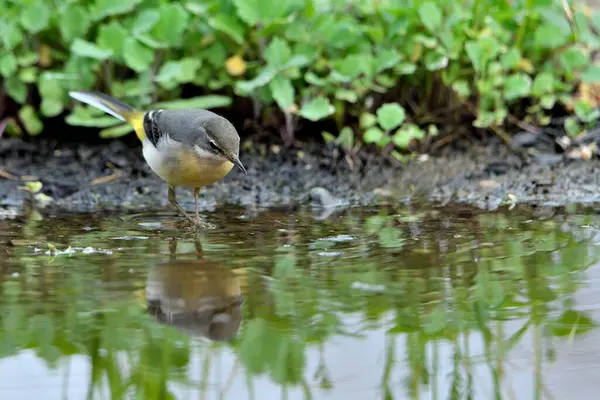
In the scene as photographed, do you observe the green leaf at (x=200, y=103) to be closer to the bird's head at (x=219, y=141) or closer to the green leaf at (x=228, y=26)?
the green leaf at (x=228, y=26)

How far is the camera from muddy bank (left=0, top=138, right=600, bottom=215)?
20.9 feet

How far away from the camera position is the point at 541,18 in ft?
24.1

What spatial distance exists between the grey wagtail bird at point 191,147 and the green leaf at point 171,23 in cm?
90

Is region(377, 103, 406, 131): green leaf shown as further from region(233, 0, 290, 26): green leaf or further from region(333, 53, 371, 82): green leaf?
region(233, 0, 290, 26): green leaf

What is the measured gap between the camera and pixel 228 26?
679 centimetres

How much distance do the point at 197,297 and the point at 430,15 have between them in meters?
3.66

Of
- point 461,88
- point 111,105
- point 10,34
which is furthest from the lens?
point 461,88

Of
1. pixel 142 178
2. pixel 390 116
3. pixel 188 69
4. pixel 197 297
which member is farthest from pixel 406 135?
pixel 197 297

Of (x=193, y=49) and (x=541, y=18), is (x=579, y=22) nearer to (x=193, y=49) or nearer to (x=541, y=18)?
(x=541, y=18)

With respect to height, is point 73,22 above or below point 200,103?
above

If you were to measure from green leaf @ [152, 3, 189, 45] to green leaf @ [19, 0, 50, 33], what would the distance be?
806 mm

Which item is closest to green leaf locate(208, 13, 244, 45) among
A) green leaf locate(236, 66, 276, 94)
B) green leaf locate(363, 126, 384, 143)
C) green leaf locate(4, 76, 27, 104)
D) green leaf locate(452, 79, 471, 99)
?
green leaf locate(236, 66, 276, 94)

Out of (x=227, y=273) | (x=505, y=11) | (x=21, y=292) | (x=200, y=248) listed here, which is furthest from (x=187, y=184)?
(x=505, y=11)

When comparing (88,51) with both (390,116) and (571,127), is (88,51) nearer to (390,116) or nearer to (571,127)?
(390,116)
